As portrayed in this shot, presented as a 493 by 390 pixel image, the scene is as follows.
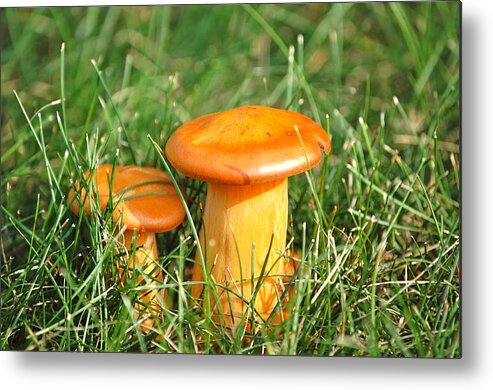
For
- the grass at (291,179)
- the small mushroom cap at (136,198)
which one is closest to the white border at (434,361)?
the grass at (291,179)

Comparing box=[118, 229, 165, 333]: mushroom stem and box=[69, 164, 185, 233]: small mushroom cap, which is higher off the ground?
box=[69, 164, 185, 233]: small mushroom cap

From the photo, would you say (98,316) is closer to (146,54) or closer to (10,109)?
(10,109)

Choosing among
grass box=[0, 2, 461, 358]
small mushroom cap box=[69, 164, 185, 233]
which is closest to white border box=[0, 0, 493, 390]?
grass box=[0, 2, 461, 358]

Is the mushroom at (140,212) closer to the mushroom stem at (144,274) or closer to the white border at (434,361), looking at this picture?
the mushroom stem at (144,274)

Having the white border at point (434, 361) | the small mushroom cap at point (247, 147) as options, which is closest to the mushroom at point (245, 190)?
the small mushroom cap at point (247, 147)

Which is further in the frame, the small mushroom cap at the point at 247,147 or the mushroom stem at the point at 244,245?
the mushroom stem at the point at 244,245

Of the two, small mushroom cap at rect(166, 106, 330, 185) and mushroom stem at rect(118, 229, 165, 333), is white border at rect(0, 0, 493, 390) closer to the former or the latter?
mushroom stem at rect(118, 229, 165, 333)

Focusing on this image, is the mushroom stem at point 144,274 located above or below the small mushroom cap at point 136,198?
below

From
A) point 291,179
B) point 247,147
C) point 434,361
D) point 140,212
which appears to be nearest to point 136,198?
point 140,212
